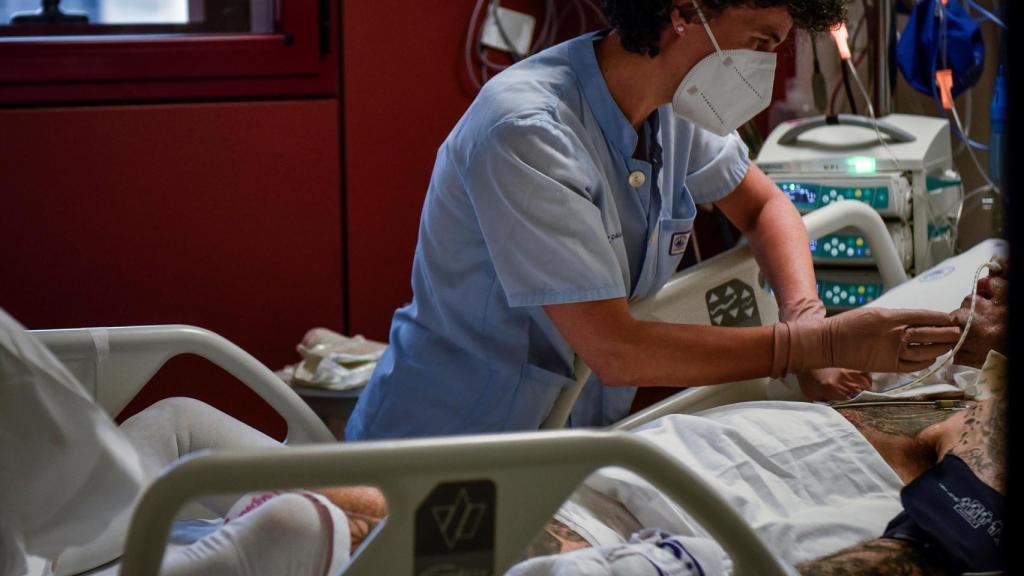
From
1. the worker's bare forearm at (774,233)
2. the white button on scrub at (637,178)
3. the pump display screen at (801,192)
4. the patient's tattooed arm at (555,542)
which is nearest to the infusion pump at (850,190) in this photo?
the pump display screen at (801,192)

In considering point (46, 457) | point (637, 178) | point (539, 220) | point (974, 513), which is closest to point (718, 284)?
point (637, 178)

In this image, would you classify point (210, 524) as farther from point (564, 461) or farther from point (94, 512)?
point (564, 461)

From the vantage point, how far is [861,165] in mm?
2561

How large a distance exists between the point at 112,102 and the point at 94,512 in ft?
6.55

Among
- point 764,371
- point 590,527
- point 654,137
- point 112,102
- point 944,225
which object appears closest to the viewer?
point 590,527

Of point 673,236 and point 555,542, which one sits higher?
point 673,236

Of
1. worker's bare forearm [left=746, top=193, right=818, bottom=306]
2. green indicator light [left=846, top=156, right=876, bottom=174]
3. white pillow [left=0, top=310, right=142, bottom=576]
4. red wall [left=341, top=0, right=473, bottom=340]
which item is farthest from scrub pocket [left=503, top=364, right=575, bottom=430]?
red wall [left=341, top=0, right=473, bottom=340]

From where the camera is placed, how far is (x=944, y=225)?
2688 mm

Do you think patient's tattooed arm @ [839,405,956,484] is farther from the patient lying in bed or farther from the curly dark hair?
the curly dark hair

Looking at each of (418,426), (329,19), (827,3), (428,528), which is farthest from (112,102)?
(428,528)

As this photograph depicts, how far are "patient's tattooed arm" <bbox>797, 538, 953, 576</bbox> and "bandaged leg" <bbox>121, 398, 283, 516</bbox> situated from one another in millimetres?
713

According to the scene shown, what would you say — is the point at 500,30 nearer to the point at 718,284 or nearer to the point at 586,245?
A: the point at 718,284

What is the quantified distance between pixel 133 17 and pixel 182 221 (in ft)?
1.75

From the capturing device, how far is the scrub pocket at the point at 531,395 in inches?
68.9
